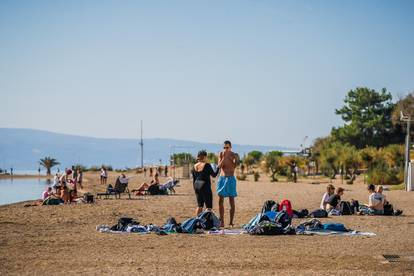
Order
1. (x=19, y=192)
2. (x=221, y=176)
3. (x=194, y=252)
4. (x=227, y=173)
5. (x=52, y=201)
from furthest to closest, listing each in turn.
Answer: (x=19, y=192), (x=52, y=201), (x=221, y=176), (x=227, y=173), (x=194, y=252)

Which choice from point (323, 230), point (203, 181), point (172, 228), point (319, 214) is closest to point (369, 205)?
point (319, 214)

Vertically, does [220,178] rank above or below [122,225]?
above

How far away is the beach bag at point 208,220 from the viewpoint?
1306 cm

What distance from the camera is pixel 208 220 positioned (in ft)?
43.1

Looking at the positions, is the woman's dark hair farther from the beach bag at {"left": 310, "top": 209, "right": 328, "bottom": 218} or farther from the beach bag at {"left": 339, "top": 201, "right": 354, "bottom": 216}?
the beach bag at {"left": 339, "top": 201, "right": 354, "bottom": 216}

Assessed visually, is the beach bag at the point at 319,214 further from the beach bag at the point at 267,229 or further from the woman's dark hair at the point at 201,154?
the beach bag at the point at 267,229

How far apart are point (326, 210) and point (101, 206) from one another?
716 cm

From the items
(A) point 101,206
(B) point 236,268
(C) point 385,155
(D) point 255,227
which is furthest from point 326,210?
(C) point 385,155

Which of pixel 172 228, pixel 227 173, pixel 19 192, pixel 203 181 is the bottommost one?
pixel 19 192

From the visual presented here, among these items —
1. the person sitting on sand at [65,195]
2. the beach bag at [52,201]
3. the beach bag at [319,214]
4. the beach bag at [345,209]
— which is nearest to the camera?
the beach bag at [319,214]

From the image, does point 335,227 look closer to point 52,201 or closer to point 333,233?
point 333,233

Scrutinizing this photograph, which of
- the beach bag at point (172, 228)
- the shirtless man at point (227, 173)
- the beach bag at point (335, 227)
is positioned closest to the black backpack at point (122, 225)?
the beach bag at point (172, 228)

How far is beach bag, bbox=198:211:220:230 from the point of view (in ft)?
42.9

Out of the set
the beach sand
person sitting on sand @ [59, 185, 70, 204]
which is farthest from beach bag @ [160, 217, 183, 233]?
person sitting on sand @ [59, 185, 70, 204]
